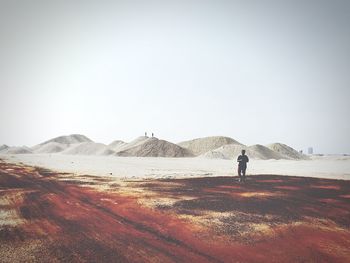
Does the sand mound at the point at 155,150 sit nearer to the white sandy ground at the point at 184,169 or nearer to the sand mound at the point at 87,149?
the sand mound at the point at 87,149

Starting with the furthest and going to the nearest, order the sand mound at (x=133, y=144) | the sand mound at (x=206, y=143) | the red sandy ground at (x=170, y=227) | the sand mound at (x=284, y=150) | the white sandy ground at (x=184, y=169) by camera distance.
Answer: the sand mound at (x=284, y=150)
the sand mound at (x=206, y=143)
the sand mound at (x=133, y=144)
the white sandy ground at (x=184, y=169)
the red sandy ground at (x=170, y=227)

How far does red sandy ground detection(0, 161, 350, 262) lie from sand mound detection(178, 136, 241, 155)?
76.3 meters

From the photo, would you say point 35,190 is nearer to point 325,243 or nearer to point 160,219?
point 160,219

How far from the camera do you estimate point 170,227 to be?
683 cm

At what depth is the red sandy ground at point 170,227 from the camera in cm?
527

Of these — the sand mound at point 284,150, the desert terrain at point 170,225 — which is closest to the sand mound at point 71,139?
the sand mound at point 284,150

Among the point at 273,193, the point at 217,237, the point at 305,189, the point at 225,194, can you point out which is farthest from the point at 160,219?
the point at 305,189

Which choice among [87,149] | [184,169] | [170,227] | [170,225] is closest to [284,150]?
[87,149]

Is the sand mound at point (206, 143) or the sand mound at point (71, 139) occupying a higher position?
the sand mound at point (71, 139)

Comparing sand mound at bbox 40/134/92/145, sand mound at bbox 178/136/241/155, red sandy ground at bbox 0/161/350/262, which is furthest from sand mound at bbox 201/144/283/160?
sand mound at bbox 40/134/92/145

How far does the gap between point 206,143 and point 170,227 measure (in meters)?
84.9

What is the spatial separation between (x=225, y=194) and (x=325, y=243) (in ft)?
18.5

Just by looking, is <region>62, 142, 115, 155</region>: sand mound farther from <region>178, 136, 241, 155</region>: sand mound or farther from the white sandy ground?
the white sandy ground

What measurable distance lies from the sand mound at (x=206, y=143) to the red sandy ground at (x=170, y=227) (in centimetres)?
7632
